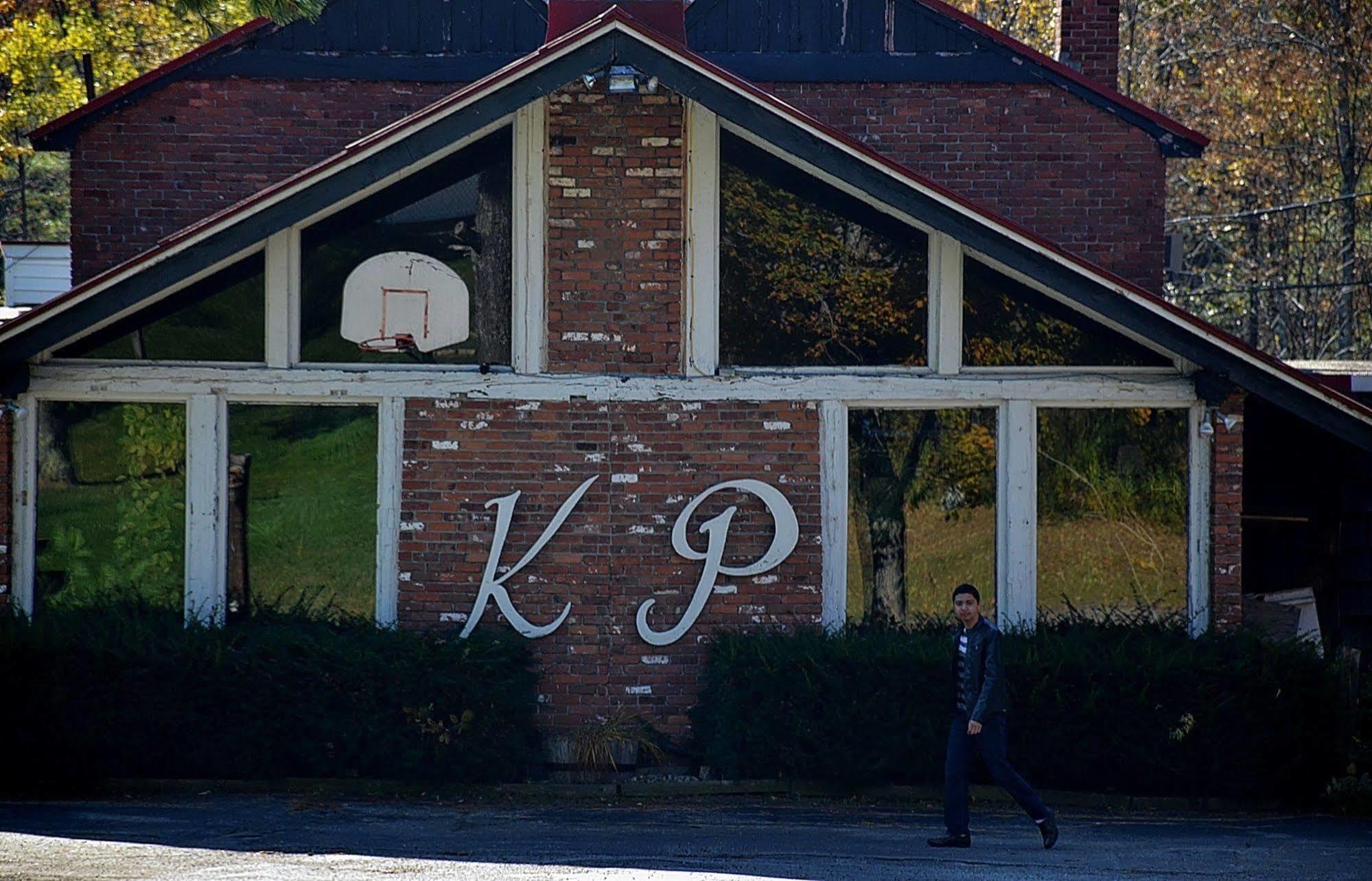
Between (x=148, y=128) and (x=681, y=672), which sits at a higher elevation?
(x=148, y=128)

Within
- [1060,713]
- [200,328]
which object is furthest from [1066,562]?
[200,328]

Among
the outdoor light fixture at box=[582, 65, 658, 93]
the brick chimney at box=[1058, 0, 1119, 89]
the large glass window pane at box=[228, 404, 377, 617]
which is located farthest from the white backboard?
the brick chimney at box=[1058, 0, 1119, 89]

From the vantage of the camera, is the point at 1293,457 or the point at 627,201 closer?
the point at 627,201

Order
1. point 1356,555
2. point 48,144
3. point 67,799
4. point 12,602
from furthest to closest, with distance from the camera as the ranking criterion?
point 48,144, point 1356,555, point 12,602, point 67,799

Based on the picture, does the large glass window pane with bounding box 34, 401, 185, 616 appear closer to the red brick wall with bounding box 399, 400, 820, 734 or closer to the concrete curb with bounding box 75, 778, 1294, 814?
the concrete curb with bounding box 75, 778, 1294, 814

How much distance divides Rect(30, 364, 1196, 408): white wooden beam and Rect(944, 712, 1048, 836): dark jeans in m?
2.98

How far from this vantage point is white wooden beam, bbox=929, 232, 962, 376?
1210 cm

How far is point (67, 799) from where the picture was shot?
36.5 feet

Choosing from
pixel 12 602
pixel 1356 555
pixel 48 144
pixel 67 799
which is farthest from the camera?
pixel 48 144

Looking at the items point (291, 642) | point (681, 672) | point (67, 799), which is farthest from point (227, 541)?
point (681, 672)

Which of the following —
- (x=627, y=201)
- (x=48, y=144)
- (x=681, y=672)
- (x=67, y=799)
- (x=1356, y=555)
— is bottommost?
(x=67, y=799)

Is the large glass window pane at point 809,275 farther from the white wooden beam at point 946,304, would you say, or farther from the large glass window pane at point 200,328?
the large glass window pane at point 200,328

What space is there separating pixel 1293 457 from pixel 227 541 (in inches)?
345

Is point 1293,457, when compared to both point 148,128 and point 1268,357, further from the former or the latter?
point 148,128
